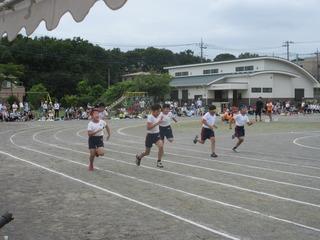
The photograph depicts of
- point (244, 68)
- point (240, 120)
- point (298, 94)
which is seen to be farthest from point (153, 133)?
point (298, 94)

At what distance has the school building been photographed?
212 feet

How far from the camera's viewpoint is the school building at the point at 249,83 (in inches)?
2544

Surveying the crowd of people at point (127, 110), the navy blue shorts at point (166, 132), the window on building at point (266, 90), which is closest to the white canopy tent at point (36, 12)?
the navy blue shorts at point (166, 132)

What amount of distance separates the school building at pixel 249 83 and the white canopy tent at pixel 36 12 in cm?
5678

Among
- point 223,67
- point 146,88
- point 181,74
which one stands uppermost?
point 223,67

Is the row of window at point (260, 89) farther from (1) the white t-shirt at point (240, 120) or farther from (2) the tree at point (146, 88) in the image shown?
(1) the white t-shirt at point (240, 120)

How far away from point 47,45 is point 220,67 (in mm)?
27761

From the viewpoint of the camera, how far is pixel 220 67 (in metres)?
74.3

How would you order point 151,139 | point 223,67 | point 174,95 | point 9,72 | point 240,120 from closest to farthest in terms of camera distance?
point 151,139
point 240,120
point 9,72
point 174,95
point 223,67

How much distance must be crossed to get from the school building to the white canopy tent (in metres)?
56.8

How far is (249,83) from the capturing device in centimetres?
6425

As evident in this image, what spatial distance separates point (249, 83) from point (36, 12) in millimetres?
58976

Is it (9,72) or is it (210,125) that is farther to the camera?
(9,72)

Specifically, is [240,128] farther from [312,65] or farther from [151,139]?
[312,65]
